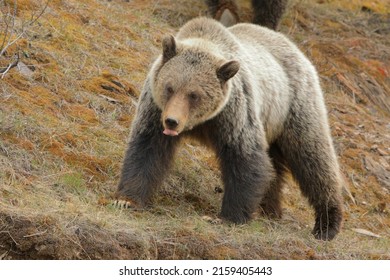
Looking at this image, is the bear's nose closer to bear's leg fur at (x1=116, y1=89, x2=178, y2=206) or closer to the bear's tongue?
the bear's tongue

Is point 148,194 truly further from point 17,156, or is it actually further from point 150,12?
point 150,12

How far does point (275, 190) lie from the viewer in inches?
340

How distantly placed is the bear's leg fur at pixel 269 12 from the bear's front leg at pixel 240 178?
6.40m

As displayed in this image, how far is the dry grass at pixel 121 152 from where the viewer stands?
20.4 feet

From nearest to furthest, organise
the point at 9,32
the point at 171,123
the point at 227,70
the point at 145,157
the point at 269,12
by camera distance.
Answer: the point at 171,123, the point at 227,70, the point at 145,157, the point at 9,32, the point at 269,12

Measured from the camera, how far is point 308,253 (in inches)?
271

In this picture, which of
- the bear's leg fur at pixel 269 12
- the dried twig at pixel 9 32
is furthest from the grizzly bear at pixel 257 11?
the dried twig at pixel 9 32

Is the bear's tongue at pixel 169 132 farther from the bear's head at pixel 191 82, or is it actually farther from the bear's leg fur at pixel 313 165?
the bear's leg fur at pixel 313 165

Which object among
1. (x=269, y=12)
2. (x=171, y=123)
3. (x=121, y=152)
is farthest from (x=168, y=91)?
(x=269, y=12)

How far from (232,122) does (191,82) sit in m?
0.57

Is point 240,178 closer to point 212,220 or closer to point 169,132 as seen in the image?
point 212,220

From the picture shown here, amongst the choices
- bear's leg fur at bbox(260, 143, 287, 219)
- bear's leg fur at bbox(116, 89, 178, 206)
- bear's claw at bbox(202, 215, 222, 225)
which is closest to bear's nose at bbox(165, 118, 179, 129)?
bear's leg fur at bbox(116, 89, 178, 206)

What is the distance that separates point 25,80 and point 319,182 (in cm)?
329

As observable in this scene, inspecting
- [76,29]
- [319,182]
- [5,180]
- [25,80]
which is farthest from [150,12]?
[5,180]
